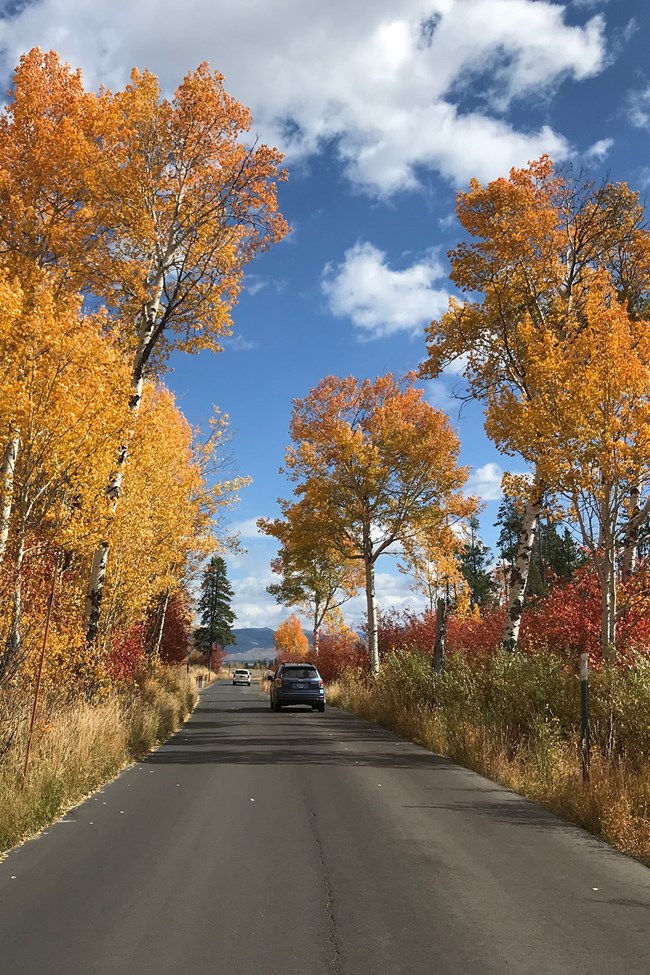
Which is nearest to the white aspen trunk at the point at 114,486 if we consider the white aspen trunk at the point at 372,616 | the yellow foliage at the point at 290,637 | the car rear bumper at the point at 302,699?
the car rear bumper at the point at 302,699

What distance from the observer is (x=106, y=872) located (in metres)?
5.49

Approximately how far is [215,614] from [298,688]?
67024 millimetres

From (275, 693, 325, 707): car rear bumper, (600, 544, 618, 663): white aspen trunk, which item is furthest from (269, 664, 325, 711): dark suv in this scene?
(600, 544, 618, 663): white aspen trunk

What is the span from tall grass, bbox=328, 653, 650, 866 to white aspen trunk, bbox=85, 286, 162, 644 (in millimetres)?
6652

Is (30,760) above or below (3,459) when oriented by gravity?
below

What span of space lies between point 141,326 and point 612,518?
9.71m

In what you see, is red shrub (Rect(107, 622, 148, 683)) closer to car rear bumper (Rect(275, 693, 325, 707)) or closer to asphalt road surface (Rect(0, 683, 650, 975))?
asphalt road surface (Rect(0, 683, 650, 975))

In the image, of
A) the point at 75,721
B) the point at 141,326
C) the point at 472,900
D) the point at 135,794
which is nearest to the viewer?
the point at 472,900

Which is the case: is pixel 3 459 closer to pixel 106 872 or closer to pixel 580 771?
pixel 106 872

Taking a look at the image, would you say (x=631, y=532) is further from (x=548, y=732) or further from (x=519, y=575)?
(x=548, y=732)

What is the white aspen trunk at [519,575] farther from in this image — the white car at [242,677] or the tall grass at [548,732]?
the white car at [242,677]

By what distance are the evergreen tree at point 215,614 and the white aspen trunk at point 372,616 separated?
62734 millimetres

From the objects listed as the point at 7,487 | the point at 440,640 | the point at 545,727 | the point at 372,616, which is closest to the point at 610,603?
the point at 545,727

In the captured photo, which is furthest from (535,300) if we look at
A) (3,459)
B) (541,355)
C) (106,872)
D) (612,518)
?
(106,872)
